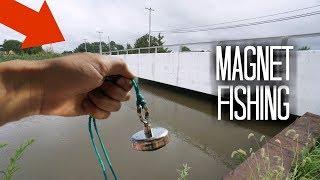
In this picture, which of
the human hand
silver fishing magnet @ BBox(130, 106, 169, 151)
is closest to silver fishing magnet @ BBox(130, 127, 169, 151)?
silver fishing magnet @ BBox(130, 106, 169, 151)

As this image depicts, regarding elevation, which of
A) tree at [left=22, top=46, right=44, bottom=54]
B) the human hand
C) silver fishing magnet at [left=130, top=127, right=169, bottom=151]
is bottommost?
silver fishing magnet at [left=130, top=127, right=169, bottom=151]

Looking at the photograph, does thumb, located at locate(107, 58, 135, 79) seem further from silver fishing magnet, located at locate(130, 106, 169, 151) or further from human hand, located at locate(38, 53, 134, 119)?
silver fishing magnet, located at locate(130, 106, 169, 151)

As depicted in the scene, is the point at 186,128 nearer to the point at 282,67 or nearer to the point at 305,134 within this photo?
the point at 282,67

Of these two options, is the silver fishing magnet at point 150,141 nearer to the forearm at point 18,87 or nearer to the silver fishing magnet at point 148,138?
the silver fishing magnet at point 148,138

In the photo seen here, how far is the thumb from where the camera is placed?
131 cm

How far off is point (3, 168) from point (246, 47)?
22.8ft

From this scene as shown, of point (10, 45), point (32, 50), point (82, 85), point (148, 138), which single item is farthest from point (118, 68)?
point (10, 45)

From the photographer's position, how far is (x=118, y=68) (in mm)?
1322

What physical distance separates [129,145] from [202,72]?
18.2ft

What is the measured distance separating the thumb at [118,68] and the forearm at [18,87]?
0.31 metres

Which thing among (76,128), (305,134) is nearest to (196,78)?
(76,128)

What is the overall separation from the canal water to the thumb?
13.7ft

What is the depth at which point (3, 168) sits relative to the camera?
5.95 meters

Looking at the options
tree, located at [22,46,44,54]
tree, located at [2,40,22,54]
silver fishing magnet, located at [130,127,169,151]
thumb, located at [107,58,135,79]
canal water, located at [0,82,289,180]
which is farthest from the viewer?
tree, located at [2,40,22,54]
